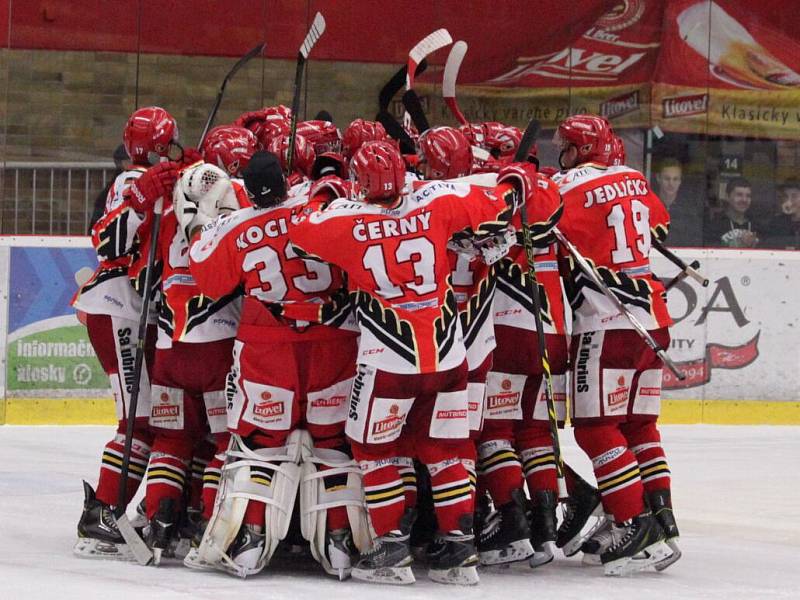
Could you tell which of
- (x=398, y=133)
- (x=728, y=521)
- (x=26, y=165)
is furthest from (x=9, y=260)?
(x=728, y=521)

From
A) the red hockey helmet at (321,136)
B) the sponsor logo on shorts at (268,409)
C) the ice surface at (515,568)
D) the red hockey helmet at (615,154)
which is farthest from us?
the red hockey helmet at (321,136)

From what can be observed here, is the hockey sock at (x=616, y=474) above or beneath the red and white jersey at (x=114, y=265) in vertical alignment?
beneath

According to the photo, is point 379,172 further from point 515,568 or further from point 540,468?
point 515,568

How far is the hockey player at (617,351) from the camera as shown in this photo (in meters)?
4.73

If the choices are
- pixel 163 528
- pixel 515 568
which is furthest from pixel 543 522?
pixel 163 528

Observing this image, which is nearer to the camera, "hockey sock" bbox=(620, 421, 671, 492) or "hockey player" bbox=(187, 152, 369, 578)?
"hockey player" bbox=(187, 152, 369, 578)

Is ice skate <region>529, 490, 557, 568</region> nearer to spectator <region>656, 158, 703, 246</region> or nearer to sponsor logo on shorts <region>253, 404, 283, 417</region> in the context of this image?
sponsor logo on shorts <region>253, 404, 283, 417</region>

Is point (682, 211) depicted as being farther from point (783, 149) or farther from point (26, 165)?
point (26, 165)

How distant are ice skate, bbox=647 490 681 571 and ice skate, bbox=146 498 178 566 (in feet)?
4.88

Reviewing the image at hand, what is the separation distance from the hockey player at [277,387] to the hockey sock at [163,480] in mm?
294

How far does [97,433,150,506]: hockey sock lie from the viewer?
493cm

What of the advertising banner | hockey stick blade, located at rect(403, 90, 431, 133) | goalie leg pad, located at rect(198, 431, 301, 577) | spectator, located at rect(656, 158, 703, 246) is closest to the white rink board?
spectator, located at rect(656, 158, 703, 246)

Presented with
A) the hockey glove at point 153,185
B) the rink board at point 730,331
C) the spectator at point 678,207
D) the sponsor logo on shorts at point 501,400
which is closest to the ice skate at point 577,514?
the sponsor logo on shorts at point 501,400

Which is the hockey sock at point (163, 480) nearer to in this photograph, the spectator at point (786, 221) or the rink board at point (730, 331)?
the rink board at point (730, 331)
